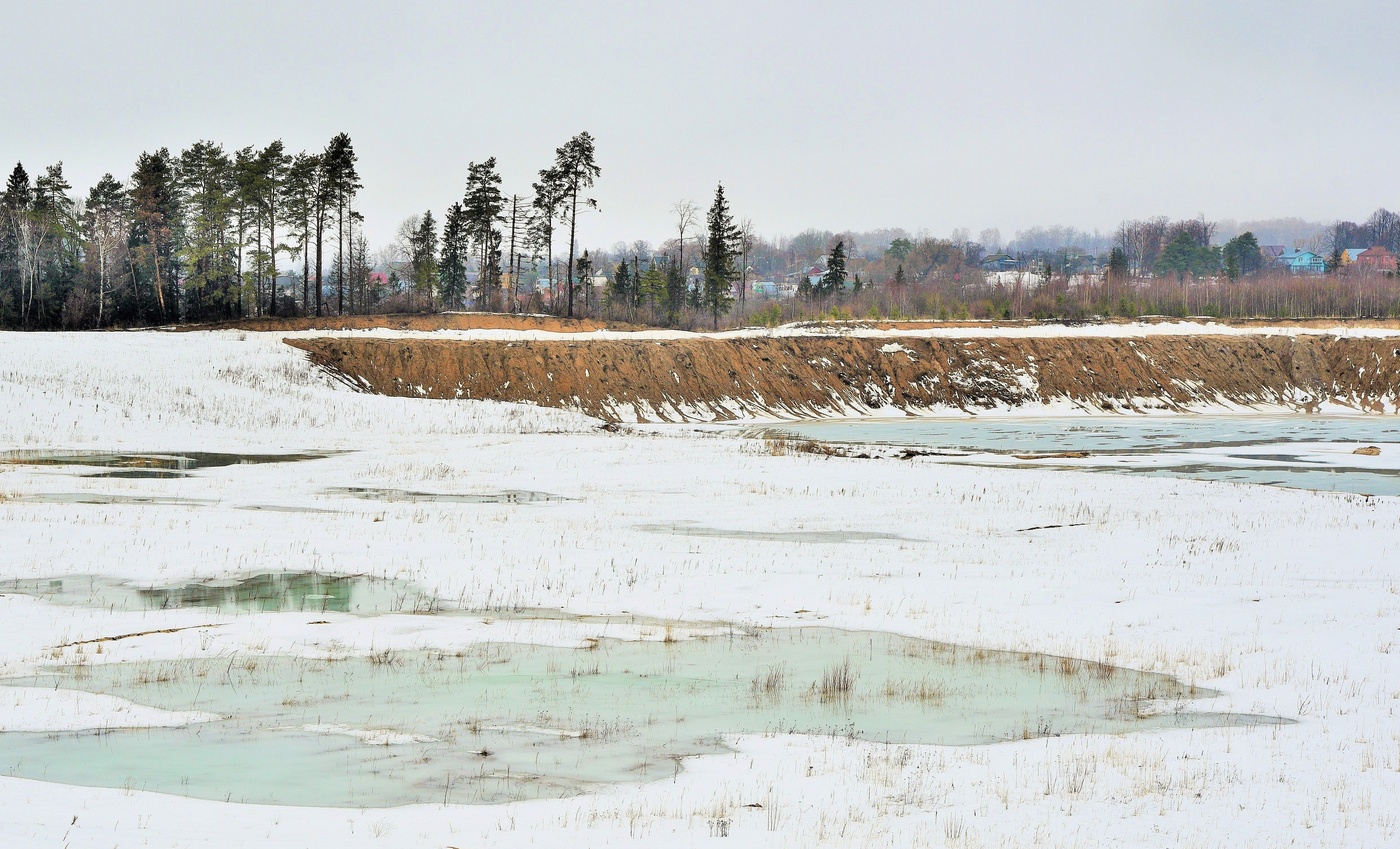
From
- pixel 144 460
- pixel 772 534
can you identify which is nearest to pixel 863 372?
pixel 144 460

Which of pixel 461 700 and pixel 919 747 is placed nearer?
pixel 919 747

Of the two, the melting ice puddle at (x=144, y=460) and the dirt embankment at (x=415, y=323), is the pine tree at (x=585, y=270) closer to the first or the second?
the dirt embankment at (x=415, y=323)

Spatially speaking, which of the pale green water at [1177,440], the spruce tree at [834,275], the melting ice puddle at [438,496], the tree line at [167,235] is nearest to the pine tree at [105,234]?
the tree line at [167,235]

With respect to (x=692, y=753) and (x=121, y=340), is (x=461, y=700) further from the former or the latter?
(x=121, y=340)

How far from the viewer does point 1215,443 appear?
44.7 m

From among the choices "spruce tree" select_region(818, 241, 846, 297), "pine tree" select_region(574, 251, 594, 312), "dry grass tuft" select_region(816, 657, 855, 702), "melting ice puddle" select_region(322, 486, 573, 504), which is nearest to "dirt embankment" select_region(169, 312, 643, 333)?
"pine tree" select_region(574, 251, 594, 312)

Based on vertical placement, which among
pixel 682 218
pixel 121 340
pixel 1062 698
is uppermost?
pixel 682 218

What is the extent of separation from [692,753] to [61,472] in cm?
2119

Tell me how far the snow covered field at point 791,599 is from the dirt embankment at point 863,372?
19475 mm

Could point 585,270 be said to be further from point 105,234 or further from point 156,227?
point 105,234

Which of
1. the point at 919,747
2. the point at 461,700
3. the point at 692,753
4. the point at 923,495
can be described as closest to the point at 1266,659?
the point at 919,747

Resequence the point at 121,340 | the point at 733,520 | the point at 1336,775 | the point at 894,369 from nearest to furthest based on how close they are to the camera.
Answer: the point at 1336,775 < the point at 733,520 < the point at 121,340 < the point at 894,369

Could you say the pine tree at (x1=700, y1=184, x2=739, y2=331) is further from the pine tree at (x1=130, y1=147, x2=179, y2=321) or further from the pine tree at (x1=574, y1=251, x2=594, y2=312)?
the pine tree at (x1=130, y1=147, x2=179, y2=321)

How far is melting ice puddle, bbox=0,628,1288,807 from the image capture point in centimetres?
810
